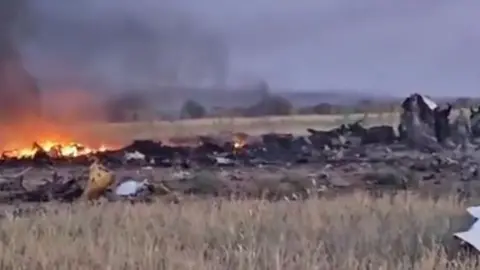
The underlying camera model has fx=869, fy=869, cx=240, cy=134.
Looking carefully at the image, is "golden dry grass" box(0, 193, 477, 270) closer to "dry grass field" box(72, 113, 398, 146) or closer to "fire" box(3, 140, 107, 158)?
"fire" box(3, 140, 107, 158)

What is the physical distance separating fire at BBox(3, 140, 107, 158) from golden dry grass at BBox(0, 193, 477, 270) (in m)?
2.37

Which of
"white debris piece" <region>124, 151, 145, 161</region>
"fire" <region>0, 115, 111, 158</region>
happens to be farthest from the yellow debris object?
"fire" <region>0, 115, 111, 158</region>

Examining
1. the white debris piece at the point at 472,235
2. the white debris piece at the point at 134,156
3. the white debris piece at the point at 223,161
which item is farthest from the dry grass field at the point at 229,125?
the white debris piece at the point at 472,235

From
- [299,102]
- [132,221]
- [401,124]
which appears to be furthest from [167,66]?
[132,221]

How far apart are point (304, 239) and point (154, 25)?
4.16 m

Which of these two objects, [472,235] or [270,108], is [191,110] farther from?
[472,235]

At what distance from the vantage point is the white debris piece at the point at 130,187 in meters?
5.89

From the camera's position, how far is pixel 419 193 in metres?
5.46

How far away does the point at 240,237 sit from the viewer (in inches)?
141

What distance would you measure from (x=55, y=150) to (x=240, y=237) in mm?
3839

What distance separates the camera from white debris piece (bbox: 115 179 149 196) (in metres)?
5.89

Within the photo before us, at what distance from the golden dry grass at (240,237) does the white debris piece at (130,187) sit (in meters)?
1.18

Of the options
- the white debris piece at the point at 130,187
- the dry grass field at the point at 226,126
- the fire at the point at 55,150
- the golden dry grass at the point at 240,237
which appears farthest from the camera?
the dry grass field at the point at 226,126

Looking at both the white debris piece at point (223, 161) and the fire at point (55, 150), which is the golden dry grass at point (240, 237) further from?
the fire at point (55, 150)
